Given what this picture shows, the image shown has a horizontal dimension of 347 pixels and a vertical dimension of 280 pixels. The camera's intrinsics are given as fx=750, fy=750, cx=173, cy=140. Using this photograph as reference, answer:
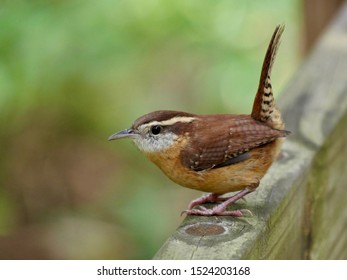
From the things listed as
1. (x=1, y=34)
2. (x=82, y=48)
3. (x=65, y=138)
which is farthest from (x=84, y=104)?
(x=1, y=34)

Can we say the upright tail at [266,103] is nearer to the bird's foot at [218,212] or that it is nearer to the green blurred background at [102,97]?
the bird's foot at [218,212]

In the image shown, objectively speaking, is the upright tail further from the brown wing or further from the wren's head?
the wren's head

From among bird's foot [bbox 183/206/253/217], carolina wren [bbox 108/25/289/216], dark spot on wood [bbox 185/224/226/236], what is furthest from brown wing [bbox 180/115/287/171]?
dark spot on wood [bbox 185/224/226/236]

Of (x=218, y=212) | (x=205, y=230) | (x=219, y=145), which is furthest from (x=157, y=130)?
(x=205, y=230)

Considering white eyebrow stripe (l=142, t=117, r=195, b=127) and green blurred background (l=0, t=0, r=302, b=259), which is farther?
green blurred background (l=0, t=0, r=302, b=259)

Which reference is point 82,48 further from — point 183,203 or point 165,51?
point 183,203

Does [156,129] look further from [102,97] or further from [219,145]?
[102,97]
